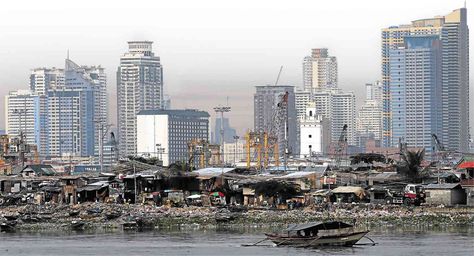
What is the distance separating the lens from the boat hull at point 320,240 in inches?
1485

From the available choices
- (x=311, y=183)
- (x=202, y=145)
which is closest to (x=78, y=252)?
(x=311, y=183)

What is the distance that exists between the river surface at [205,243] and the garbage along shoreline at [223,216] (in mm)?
1436

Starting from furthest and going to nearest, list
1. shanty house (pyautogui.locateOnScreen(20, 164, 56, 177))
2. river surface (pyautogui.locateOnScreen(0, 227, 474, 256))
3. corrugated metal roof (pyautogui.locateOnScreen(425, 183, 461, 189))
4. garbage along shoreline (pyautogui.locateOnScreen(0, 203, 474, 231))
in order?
shanty house (pyautogui.locateOnScreen(20, 164, 56, 177))
corrugated metal roof (pyautogui.locateOnScreen(425, 183, 461, 189))
garbage along shoreline (pyautogui.locateOnScreen(0, 203, 474, 231))
river surface (pyautogui.locateOnScreen(0, 227, 474, 256))

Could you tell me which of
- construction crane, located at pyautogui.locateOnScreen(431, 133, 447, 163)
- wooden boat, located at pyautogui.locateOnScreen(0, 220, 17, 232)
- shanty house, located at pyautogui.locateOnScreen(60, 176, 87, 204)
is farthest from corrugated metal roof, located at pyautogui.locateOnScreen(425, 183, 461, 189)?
construction crane, located at pyautogui.locateOnScreen(431, 133, 447, 163)

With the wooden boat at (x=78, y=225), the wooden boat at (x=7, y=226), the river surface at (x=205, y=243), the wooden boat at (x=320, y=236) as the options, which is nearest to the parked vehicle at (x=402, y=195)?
the river surface at (x=205, y=243)

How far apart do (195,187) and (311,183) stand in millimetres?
5360

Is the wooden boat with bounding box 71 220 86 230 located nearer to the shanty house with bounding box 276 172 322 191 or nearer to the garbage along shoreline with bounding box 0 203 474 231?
the garbage along shoreline with bounding box 0 203 474 231

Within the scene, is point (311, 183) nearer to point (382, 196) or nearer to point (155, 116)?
point (382, 196)

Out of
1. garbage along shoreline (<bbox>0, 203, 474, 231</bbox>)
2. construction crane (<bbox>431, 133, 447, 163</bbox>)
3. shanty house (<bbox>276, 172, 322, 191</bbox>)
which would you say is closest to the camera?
garbage along shoreline (<bbox>0, 203, 474, 231</bbox>)

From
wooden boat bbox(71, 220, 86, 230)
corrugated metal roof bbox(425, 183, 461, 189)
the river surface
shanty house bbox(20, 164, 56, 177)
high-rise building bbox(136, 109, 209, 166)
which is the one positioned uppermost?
high-rise building bbox(136, 109, 209, 166)

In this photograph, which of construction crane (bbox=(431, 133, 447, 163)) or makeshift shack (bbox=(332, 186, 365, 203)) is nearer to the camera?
makeshift shack (bbox=(332, 186, 365, 203))

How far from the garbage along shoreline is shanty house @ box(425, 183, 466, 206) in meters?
1.41

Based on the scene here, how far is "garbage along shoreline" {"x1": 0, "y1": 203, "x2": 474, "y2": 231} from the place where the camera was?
45.8 metres

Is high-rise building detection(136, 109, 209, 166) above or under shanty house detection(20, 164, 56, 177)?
above
